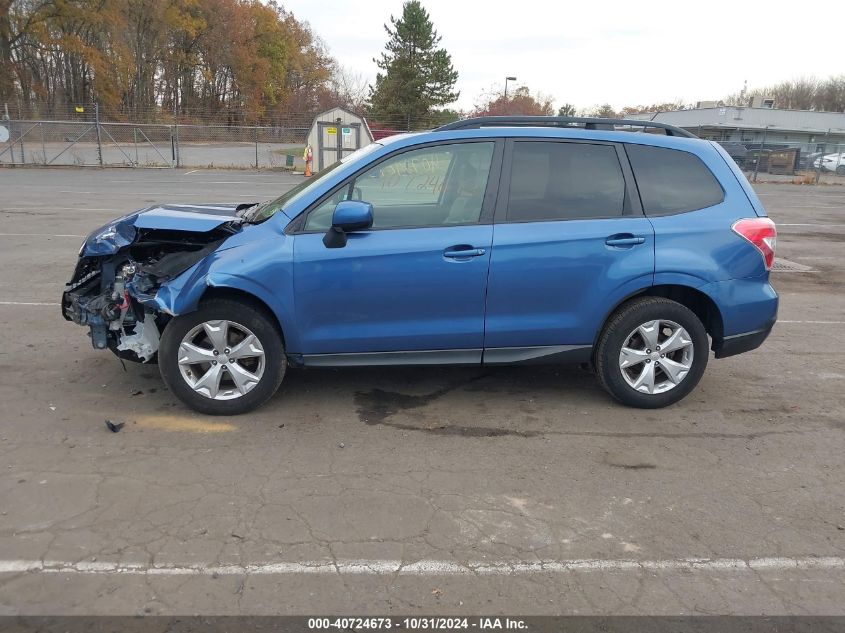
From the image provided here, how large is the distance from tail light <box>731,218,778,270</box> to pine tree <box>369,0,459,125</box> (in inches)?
1790

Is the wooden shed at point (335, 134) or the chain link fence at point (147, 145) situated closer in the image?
the wooden shed at point (335, 134)

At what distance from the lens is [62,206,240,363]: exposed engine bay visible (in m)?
4.52

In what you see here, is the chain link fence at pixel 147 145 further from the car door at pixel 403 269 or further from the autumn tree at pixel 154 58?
the car door at pixel 403 269

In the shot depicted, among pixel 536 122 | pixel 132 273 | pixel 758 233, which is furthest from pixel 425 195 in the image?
pixel 758 233

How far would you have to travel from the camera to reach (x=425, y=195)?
15.8 feet

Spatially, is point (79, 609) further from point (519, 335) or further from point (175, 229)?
point (519, 335)

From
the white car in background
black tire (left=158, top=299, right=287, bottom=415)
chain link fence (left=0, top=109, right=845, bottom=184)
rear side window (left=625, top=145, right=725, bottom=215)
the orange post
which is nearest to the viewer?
black tire (left=158, top=299, right=287, bottom=415)

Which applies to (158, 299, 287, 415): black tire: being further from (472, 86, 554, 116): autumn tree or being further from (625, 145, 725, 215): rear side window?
(472, 86, 554, 116): autumn tree

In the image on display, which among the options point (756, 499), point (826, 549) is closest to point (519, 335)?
point (756, 499)

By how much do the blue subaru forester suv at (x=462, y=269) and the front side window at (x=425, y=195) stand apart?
0.01 meters

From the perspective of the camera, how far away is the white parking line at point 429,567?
2988 mm

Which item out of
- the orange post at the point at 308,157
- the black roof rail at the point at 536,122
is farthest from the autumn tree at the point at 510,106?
the black roof rail at the point at 536,122

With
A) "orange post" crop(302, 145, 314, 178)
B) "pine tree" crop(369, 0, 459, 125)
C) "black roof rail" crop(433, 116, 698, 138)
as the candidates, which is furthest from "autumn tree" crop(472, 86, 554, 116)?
"black roof rail" crop(433, 116, 698, 138)
